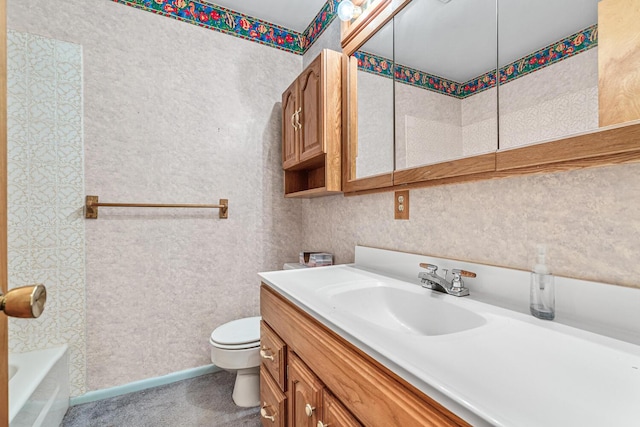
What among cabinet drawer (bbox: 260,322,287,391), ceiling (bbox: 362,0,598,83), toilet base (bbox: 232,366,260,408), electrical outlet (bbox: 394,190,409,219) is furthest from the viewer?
toilet base (bbox: 232,366,260,408)

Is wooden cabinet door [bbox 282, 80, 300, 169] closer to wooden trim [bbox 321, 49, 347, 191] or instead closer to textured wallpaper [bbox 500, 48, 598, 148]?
wooden trim [bbox 321, 49, 347, 191]

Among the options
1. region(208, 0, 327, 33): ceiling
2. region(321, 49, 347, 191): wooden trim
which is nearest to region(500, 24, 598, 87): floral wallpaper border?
region(321, 49, 347, 191): wooden trim

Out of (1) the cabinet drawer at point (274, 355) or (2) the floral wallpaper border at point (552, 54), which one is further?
(1) the cabinet drawer at point (274, 355)

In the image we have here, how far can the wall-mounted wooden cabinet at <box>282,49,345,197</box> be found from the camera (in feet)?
5.01

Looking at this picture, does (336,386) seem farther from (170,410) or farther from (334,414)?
(170,410)

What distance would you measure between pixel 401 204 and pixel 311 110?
31.4 inches

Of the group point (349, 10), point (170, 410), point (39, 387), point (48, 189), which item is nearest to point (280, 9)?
point (349, 10)

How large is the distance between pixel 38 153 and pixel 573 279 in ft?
7.75

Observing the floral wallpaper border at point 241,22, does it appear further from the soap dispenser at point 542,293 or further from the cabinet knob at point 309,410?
A: the cabinet knob at point 309,410

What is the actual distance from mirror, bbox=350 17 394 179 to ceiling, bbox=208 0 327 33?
0.78 metres

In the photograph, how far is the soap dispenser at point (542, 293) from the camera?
2.28ft

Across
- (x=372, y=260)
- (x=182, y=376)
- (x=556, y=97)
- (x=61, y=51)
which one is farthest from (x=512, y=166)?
(x=61, y=51)

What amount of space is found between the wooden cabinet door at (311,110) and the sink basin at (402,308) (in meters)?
0.81

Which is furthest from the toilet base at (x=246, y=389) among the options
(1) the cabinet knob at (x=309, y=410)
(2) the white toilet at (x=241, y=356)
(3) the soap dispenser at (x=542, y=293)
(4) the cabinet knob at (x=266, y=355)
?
(3) the soap dispenser at (x=542, y=293)
